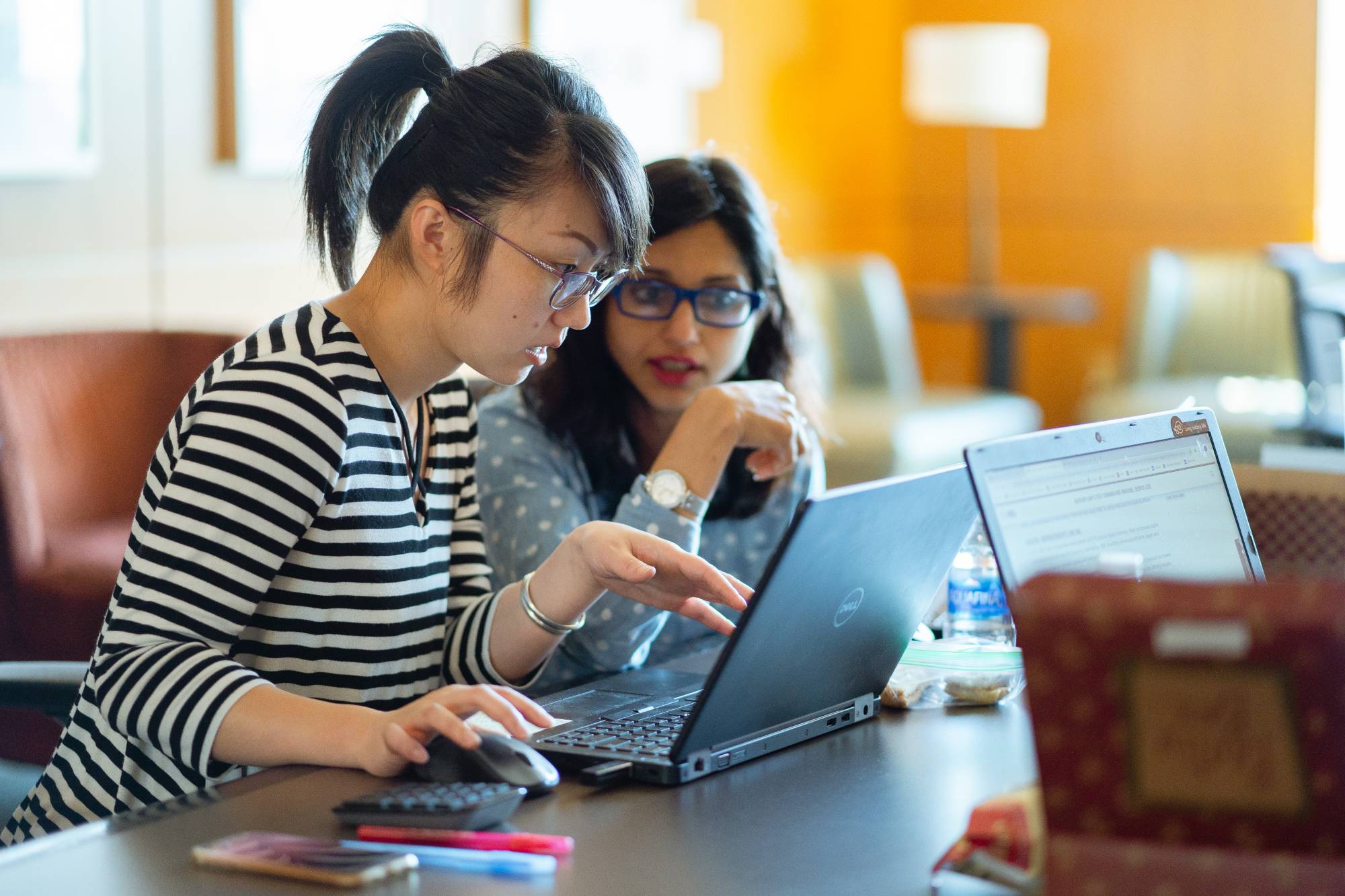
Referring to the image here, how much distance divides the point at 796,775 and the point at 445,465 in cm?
53

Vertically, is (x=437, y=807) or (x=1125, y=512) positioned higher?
(x=1125, y=512)

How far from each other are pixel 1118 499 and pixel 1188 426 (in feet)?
0.52

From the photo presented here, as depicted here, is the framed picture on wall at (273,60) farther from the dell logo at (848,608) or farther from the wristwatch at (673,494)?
the dell logo at (848,608)

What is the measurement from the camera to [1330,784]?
25.2 inches

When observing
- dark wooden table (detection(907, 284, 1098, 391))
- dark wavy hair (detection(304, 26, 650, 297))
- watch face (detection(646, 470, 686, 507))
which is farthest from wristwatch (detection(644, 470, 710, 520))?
dark wooden table (detection(907, 284, 1098, 391))

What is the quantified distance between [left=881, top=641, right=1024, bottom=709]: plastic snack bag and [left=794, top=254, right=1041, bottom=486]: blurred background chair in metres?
3.22

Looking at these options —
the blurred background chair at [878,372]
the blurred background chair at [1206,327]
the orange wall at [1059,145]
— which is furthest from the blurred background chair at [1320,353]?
the orange wall at [1059,145]

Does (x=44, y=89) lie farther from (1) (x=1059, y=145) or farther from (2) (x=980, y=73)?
(1) (x=1059, y=145)

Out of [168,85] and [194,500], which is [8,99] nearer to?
[168,85]

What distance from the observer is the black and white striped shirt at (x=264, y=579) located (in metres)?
1.13

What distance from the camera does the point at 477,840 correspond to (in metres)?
0.89

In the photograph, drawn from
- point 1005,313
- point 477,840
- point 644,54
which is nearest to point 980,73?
point 1005,313

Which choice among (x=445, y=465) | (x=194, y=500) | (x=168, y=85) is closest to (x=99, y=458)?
(x=168, y=85)

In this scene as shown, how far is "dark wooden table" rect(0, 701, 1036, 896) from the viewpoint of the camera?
2.81 feet
